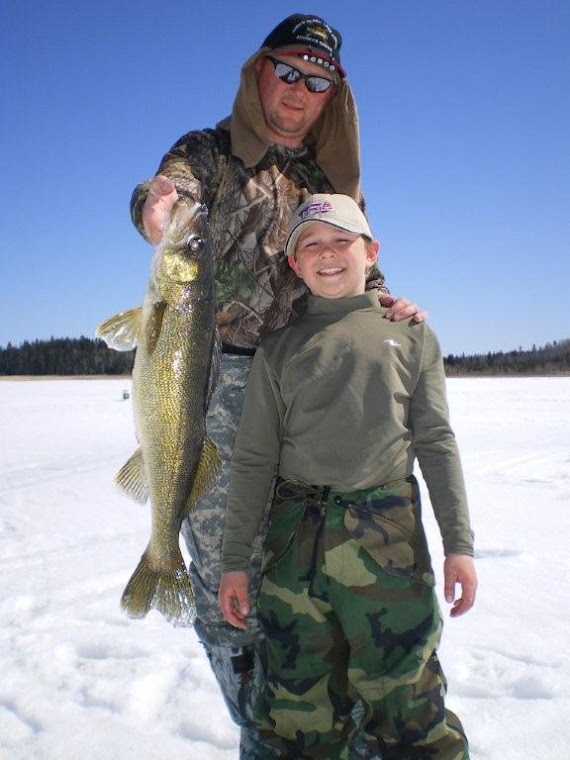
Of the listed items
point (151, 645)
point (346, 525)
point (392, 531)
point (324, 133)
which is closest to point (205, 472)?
point (346, 525)

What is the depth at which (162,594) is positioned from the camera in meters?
2.47

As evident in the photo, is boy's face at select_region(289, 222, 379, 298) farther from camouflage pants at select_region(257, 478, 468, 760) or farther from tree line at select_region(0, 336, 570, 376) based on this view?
tree line at select_region(0, 336, 570, 376)

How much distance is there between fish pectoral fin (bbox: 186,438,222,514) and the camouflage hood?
130 centimetres

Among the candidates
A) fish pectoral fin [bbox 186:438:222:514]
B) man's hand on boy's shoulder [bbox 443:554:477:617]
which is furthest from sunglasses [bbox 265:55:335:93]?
man's hand on boy's shoulder [bbox 443:554:477:617]

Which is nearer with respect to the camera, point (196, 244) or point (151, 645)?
point (196, 244)

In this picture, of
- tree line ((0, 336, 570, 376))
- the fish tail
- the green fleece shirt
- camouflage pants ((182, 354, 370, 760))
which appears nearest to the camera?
the green fleece shirt

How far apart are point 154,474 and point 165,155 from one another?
1.34 m

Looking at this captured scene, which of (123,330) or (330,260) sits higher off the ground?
(330,260)

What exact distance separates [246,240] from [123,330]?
78 cm

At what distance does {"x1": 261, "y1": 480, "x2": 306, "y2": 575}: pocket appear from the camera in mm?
2361

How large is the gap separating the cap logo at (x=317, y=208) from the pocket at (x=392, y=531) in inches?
44.8

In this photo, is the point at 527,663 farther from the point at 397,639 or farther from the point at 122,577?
the point at 122,577

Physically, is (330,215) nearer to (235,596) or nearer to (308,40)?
(308,40)

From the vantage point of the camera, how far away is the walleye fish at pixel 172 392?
7.73ft
